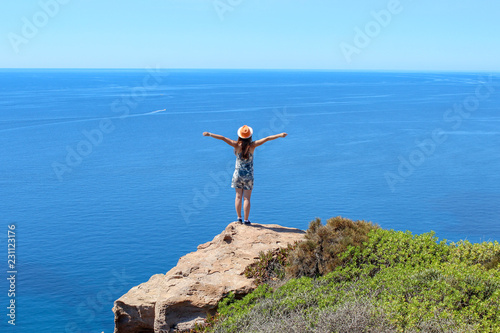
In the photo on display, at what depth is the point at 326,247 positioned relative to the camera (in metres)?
11.3

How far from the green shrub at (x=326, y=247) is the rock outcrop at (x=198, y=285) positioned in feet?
3.67

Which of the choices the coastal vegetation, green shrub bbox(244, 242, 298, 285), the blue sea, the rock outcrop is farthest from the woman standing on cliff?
the blue sea

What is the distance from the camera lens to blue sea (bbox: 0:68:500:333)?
4859cm

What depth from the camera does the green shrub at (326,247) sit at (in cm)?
1112

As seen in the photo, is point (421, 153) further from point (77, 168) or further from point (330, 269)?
point (330, 269)

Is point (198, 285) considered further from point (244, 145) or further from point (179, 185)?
point (179, 185)

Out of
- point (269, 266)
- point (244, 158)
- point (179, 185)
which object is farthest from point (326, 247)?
point (179, 185)

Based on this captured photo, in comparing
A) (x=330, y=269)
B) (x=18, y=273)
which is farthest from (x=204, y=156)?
(x=330, y=269)

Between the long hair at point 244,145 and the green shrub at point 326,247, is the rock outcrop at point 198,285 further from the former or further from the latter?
the long hair at point 244,145

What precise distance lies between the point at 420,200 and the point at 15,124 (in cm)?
9077

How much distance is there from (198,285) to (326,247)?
2.97m

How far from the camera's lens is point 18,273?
47.9 metres

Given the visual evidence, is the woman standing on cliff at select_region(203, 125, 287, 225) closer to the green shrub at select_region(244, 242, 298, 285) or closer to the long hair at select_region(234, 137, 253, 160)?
the long hair at select_region(234, 137, 253, 160)

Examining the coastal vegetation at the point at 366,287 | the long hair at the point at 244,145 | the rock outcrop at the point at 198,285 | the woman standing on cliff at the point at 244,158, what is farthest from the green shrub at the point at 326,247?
the long hair at the point at 244,145
